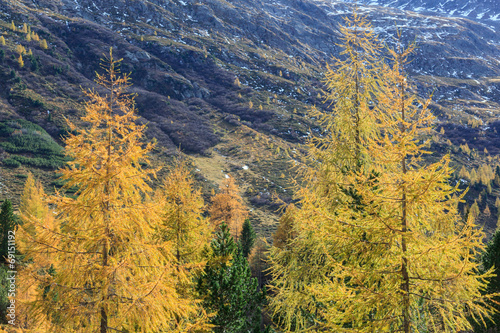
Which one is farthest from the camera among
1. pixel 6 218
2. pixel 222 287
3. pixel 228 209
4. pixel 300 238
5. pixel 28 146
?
pixel 28 146

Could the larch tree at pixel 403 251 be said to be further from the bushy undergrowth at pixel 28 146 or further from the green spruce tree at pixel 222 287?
the bushy undergrowth at pixel 28 146

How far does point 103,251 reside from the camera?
516 centimetres

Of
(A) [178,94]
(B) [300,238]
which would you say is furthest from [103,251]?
(A) [178,94]

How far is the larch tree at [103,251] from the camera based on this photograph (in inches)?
186

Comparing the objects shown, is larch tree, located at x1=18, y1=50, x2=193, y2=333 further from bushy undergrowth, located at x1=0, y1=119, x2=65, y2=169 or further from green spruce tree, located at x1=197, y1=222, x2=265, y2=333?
bushy undergrowth, located at x1=0, y1=119, x2=65, y2=169

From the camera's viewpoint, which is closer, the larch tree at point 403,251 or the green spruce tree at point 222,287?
the larch tree at point 403,251

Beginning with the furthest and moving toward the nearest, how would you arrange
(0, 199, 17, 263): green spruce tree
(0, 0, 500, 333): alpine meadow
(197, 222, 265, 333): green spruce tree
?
(0, 199, 17, 263): green spruce tree, (197, 222, 265, 333): green spruce tree, (0, 0, 500, 333): alpine meadow

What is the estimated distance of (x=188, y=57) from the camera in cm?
16688

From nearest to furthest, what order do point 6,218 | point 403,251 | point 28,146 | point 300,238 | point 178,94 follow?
1. point 403,251
2. point 300,238
3. point 6,218
4. point 28,146
5. point 178,94

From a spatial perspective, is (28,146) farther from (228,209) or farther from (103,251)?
(103,251)

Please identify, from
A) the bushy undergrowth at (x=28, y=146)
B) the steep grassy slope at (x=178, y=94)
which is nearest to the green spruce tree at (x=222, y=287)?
the steep grassy slope at (x=178, y=94)

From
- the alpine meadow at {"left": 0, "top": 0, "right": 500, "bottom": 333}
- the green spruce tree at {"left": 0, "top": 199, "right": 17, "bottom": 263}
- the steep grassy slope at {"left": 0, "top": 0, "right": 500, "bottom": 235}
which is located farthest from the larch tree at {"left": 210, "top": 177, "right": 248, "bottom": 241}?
the steep grassy slope at {"left": 0, "top": 0, "right": 500, "bottom": 235}

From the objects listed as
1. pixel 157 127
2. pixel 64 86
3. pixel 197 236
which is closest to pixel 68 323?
pixel 197 236

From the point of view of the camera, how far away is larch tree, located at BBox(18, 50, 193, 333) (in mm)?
4723
